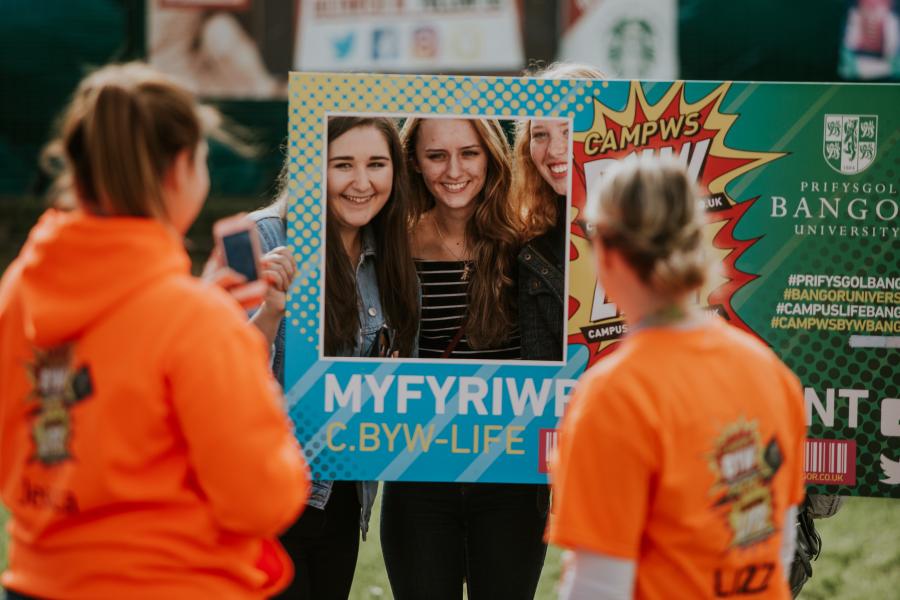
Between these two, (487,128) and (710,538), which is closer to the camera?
(710,538)

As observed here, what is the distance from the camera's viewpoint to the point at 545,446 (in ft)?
8.84

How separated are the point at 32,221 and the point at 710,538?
11.0 metres

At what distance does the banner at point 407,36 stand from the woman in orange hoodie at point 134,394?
371 inches

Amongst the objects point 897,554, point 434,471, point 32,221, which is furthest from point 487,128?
point 32,221

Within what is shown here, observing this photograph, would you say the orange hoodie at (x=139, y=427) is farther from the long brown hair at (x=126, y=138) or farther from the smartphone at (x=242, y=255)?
the smartphone at (x=242, y=255)

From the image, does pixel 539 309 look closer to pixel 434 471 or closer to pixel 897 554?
pixel 434 471

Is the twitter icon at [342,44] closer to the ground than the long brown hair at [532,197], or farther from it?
farther from it

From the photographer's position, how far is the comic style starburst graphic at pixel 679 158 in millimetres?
2650

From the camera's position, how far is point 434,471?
106 inches

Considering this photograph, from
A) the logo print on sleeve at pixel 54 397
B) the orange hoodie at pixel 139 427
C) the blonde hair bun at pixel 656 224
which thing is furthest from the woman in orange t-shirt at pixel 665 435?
the logo print on sleeve at pixel 54 397

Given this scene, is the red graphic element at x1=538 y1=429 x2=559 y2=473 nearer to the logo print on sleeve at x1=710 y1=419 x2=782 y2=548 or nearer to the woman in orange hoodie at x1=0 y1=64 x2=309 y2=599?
the logo print on sleeve at x1=710 y1=419 x2=782 y2=548

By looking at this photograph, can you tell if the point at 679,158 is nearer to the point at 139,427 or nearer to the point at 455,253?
the point at 455,253

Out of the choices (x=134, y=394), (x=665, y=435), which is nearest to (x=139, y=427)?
(x=134, y=394)

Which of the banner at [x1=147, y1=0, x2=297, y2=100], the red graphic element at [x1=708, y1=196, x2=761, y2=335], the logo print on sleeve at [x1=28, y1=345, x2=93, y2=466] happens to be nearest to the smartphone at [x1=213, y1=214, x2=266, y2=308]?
the logo print on sleeve at [x1=28, y1=345, x2=93, y2=466]
